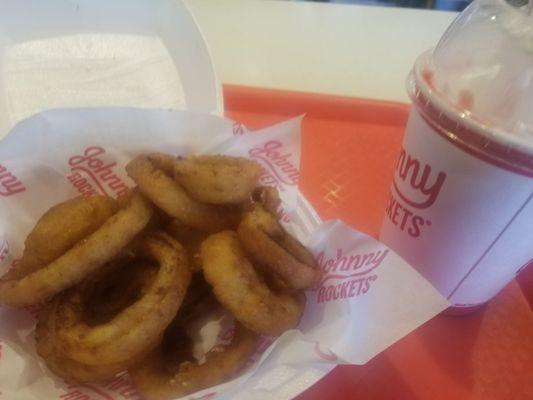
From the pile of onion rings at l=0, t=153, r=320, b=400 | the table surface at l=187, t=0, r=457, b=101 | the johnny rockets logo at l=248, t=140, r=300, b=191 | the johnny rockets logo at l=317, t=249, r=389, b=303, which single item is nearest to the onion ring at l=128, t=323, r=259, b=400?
the pile of onion rings at l=0, t=153, r=320, b=400

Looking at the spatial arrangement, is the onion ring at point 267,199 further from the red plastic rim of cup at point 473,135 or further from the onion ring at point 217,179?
the red plastic rim of cup at point 473,135

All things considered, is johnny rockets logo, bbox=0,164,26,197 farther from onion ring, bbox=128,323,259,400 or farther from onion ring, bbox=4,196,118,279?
onion ring, bbox=128,323,259,400

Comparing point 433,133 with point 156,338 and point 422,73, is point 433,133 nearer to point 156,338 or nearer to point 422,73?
point 422,73

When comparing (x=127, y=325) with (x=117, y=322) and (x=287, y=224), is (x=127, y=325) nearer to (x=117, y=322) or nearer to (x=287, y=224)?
(x=117, y=322)

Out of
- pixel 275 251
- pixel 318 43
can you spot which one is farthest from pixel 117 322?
pixel 318 43

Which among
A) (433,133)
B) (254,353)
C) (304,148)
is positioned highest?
(433,133)

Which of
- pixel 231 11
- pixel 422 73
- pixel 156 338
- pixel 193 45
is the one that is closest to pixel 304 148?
pixel 193 45
